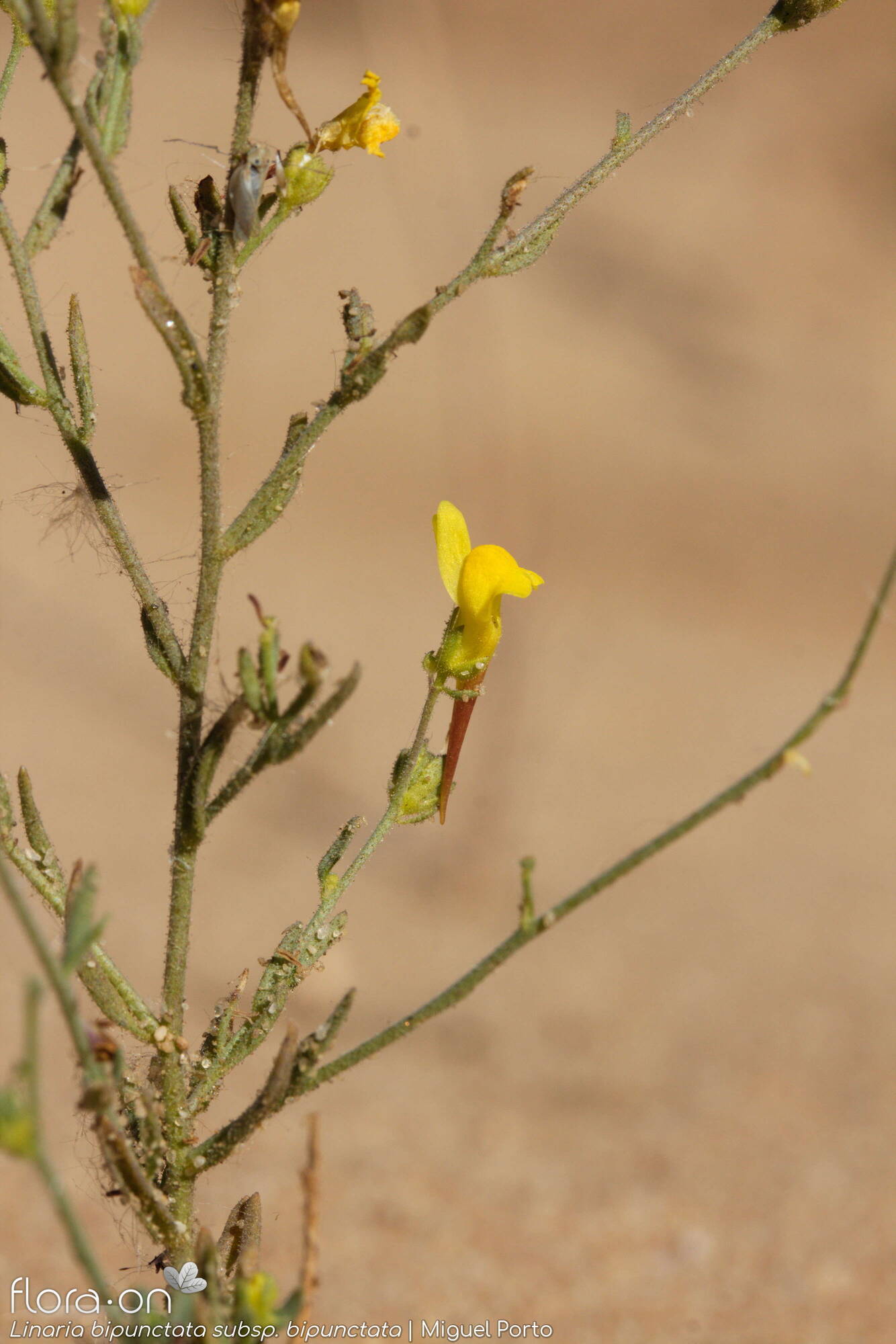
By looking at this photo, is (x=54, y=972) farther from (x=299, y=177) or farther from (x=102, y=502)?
(x=299, y=177)

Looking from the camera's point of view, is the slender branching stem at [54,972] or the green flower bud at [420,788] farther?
the green flower bud at [420,788]

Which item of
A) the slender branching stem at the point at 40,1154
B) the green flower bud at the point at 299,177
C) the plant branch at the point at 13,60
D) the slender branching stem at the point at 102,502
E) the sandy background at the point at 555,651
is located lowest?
the slender branching stem at the point at 40,1154

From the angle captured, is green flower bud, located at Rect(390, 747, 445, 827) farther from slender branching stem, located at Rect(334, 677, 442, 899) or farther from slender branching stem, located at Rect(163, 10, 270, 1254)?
slender branching stem, located at Rect(163, 10, 270, 1254)

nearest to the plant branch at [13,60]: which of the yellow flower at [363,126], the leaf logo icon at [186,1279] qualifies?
the yellow flower at [363,126]

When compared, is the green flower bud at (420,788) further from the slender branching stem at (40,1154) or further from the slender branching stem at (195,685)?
the slender branching stem at (40,1154)

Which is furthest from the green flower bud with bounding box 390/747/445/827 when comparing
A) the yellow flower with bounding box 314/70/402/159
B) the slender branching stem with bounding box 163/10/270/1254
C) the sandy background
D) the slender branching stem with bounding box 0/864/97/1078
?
the sandy background

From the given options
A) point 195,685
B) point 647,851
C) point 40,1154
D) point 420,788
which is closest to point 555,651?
point 420,788

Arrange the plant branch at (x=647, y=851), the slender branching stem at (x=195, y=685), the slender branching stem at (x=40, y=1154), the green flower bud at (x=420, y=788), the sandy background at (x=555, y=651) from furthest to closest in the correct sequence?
the sandy background at (x=555, y=651), the green flower bud at (x=420, y=788), the slender branching stem at (x=195, y=685), the plant branch at (x=647, y=851), the slender branching stem at (x=40, y=1154)

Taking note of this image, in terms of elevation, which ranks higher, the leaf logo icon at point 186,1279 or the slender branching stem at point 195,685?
the slender branching stem at point 195,685
